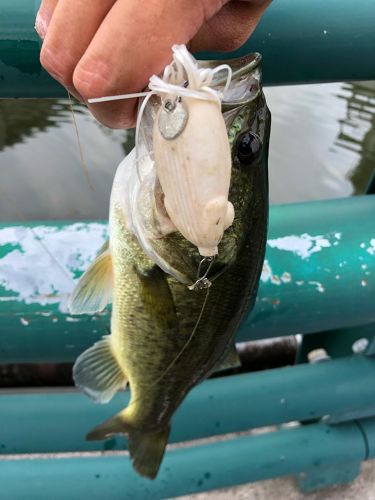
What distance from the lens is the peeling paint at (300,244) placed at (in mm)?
1137

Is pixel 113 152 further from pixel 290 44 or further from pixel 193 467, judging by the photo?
pixel 290 44

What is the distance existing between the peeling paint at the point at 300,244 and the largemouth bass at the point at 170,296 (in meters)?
0.31

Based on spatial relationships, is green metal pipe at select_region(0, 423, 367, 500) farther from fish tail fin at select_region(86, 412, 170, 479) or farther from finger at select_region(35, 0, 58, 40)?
finger at select_region(35, 0, 58, 40)

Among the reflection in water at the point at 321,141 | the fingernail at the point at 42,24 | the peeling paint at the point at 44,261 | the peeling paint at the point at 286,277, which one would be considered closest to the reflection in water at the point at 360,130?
the reflection in water at the point at 321,141

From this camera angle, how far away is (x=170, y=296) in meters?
0.80

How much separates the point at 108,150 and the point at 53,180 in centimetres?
53

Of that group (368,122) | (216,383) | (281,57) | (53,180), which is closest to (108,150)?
(53,180)

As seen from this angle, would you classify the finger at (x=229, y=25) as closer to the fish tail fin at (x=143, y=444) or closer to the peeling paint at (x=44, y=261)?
the peeling paint at (x=44, y=261)

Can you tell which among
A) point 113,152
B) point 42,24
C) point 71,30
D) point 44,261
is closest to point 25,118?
point 113,152

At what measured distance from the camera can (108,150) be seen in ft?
13.8

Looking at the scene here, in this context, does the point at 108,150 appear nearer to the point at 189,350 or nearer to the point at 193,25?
the point at 189,350

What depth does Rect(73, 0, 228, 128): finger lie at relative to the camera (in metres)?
0.50

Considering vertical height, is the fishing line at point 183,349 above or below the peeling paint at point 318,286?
above

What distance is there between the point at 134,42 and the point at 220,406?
3.72 ft
